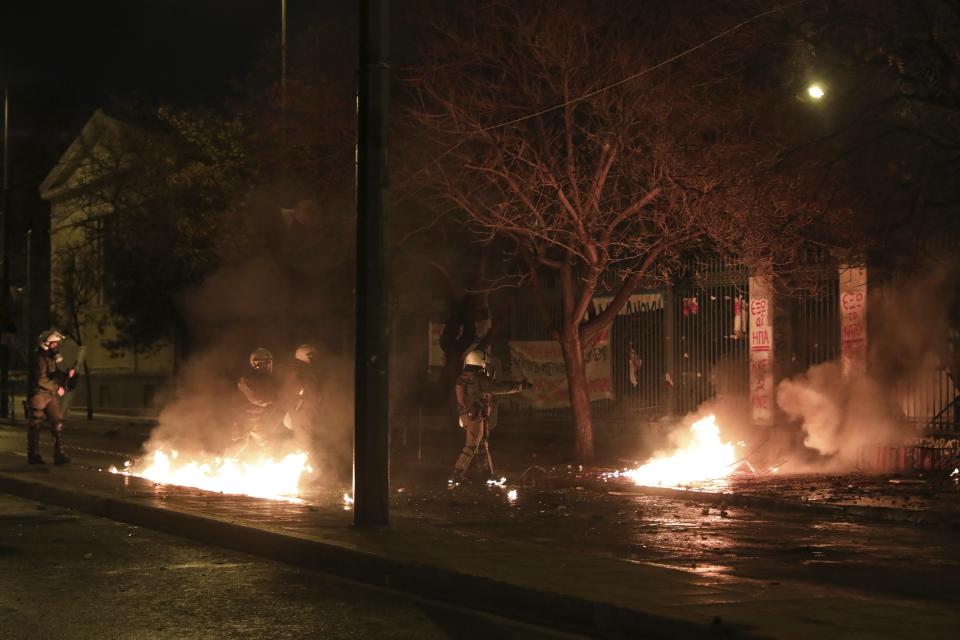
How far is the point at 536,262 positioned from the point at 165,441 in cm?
692

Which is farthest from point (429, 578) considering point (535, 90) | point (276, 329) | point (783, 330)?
point (276, 329)

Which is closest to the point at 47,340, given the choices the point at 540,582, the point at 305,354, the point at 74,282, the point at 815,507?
the point at 305,354

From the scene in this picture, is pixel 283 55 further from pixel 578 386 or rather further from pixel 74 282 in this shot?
pixel 74 282

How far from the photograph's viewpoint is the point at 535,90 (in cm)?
1945

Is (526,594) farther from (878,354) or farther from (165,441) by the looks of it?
(878,354)

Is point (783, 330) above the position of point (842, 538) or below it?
above

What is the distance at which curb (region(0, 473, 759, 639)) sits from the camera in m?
6.90

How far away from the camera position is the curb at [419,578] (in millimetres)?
6898

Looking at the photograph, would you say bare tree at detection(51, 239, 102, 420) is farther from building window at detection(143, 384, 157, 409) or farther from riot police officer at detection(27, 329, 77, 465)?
riot police officer at detection(27, 329, 77, 465)

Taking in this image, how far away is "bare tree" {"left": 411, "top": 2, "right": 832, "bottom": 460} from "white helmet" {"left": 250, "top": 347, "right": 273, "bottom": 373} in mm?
4958

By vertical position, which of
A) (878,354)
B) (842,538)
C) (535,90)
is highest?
(535,90)

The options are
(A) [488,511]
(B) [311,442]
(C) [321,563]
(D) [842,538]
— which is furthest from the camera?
(B) [311,442]

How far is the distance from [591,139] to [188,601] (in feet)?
42.3

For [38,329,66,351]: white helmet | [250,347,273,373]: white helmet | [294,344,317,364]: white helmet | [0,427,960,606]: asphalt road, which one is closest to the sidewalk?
[0,427,960,606]: asphalt road
